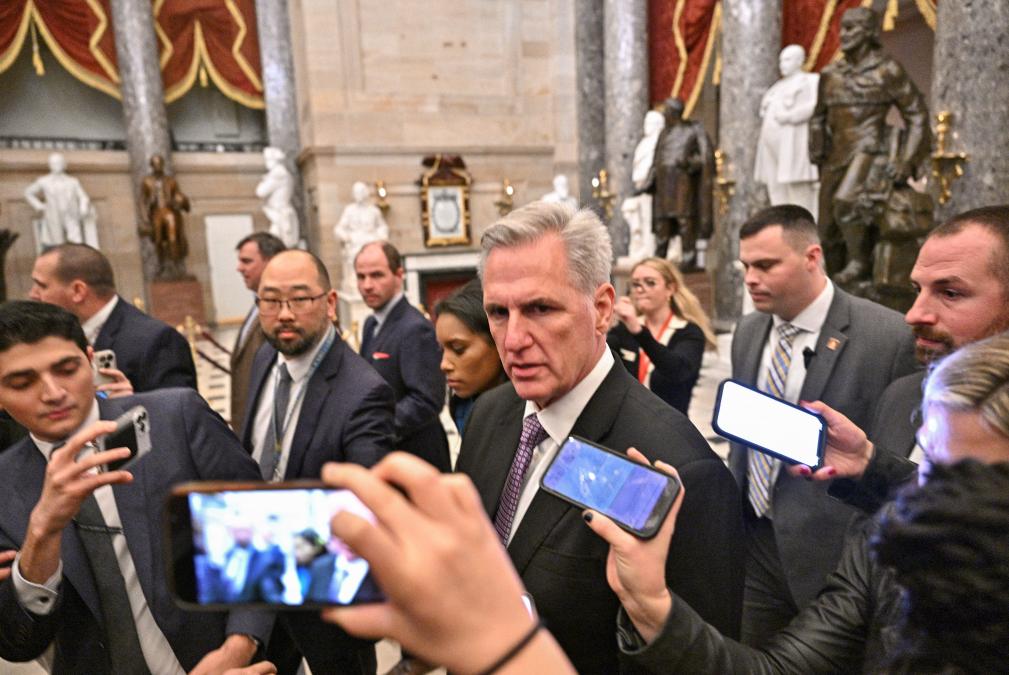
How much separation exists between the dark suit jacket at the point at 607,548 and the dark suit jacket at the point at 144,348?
237cm

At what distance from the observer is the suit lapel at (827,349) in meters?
2.31

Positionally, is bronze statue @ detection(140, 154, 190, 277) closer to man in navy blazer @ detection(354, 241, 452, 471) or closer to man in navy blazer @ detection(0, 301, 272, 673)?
man in navy blazer @ detection(354, 241, 452, 471)

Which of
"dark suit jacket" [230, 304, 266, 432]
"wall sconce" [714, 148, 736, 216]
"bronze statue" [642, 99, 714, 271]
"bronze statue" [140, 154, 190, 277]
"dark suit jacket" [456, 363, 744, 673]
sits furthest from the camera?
"bronze statue" [140, 154, 190, 277]

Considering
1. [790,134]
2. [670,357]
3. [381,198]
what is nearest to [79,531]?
[670,357]

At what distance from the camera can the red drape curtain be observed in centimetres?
1255

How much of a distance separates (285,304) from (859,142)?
6039 mm

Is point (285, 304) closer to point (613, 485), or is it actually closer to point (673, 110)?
point (613, 485)

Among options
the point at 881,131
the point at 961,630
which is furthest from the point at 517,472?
the point at 881,131

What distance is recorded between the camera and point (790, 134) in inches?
302

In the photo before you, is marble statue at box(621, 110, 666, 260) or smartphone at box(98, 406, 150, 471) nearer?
smartphone at box(98, 406, 150, 471)

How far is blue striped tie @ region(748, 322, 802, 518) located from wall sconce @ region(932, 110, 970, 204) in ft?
13.8

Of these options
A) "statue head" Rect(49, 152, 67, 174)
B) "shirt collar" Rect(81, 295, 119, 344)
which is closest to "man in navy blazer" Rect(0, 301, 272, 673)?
"shirt collar" Rect(81, 295, 119, 344)

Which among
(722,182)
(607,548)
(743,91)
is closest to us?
(607,548)

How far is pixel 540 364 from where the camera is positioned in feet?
4.65
